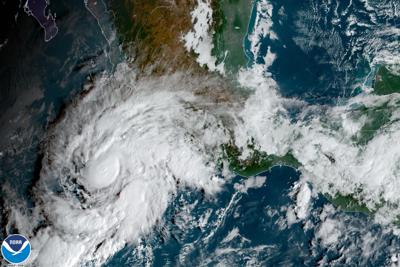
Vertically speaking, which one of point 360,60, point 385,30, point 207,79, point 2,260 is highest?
point 385,30

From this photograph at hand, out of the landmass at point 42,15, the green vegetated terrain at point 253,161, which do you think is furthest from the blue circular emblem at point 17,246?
the green vegetated terrain at point 253,161

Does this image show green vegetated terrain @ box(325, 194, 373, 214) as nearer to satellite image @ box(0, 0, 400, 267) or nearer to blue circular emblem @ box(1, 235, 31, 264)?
satellite image @ box(0, 0, 400, 267)

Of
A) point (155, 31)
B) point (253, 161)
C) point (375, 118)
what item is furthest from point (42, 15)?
point (375, 118)

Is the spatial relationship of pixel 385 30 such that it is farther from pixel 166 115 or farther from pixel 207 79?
pixel 166 115

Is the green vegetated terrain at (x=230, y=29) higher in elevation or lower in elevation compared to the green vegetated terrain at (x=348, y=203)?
higher

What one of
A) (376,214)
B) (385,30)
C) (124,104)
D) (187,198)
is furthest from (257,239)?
(385,30)

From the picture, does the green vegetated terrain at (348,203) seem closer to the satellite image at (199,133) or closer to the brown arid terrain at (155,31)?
the satellite image at (199,133)
